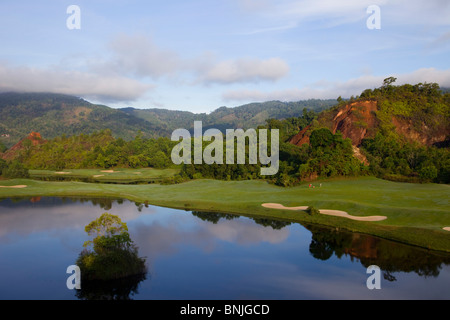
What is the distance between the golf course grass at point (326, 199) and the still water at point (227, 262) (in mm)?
2289

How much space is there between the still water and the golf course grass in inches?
90.1

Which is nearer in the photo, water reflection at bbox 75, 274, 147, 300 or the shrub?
water reflection at bbox 75, 274, 147, 300

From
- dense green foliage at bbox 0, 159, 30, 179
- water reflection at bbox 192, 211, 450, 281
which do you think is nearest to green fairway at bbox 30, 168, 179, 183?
dense green foliage at bbox 0, 159, 30, 179

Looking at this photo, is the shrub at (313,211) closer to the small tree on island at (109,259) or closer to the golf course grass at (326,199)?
the golf course grass at (326,199)

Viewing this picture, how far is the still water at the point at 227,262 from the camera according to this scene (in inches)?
944

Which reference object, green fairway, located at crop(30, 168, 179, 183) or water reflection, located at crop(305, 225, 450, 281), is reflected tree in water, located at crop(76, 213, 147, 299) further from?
green fairway, located at crop(30, 168, 179, 183)

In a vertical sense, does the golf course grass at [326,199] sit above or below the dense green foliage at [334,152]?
below

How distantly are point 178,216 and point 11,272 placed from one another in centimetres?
2354

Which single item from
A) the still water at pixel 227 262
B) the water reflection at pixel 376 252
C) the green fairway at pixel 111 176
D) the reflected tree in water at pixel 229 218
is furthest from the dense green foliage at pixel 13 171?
the water reflection at pixel 376 252

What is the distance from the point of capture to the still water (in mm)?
23984

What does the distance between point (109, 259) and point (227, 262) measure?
32.7ft

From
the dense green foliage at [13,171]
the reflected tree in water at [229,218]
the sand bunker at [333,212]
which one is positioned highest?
the dense green foliage at [13,171]

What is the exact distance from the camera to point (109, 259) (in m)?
26.5
